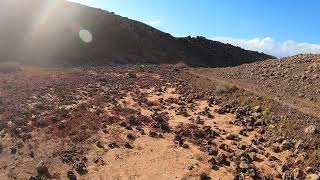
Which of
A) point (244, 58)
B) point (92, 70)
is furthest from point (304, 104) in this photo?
point (244, 58)

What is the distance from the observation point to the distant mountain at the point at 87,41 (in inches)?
3157

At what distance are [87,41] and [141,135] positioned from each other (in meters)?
65.8

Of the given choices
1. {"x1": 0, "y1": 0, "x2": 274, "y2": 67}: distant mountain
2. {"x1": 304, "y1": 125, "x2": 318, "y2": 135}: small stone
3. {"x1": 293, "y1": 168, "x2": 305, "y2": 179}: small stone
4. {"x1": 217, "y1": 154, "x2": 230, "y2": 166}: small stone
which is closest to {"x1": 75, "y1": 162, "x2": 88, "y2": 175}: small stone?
{"x1": 217, "y1": 154, "x2": 230, "y2": 166}: small stone

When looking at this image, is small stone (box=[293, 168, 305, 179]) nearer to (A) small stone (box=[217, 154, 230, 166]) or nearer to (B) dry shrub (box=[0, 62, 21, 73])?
(A) small stone (box=[217, 154, 230, 166])

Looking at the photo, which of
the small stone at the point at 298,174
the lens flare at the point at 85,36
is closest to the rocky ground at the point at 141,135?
the small stone at the point at 298,174

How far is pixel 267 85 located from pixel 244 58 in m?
80.3

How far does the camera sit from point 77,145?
3002 cm

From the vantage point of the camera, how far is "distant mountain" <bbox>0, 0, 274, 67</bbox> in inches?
3157

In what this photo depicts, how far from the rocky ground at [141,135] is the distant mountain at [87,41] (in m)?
31.8

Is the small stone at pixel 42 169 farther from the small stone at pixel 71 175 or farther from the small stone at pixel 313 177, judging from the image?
the small stone at pixel 313 177

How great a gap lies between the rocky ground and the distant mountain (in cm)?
3177

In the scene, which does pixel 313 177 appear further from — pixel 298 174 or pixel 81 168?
pixel 81 168

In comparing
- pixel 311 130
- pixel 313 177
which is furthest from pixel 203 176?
pixel 311 130

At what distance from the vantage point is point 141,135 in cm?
3170
